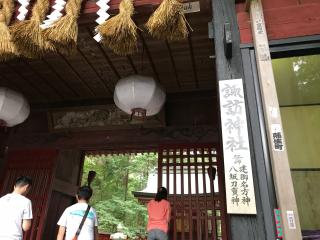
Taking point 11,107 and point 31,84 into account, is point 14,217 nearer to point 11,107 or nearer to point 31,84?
point 11,107

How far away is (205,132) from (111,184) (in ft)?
45.5

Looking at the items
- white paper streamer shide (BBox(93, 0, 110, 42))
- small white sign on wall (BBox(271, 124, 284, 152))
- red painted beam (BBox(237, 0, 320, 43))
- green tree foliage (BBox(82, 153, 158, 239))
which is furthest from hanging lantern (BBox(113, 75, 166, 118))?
green tree foliage (BBox(82, 153, 158, 239))

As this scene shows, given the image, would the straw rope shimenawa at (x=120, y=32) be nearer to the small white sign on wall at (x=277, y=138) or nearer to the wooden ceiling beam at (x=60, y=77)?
the small white sign on wall at (x=277, y=138)

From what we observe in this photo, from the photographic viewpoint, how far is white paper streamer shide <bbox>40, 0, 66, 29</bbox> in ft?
10.6

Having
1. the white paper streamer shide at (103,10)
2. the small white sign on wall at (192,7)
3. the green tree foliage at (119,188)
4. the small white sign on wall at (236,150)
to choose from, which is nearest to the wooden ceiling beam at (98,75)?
the white paper streamer shide at (103,10)

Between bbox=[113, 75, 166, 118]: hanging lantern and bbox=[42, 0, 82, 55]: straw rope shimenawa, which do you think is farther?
Result: bbox=[113, 75, 166, 118]: hanging lantern

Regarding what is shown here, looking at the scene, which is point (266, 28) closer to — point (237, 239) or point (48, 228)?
point (237, 239)

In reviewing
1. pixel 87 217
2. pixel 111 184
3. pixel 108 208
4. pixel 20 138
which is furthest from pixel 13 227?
pixel 111 184

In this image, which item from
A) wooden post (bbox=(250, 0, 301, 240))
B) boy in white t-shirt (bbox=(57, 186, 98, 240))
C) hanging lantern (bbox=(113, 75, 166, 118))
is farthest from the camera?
hanging lantern (bbox=(113, 75, 166, 118))

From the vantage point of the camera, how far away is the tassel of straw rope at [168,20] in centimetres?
280

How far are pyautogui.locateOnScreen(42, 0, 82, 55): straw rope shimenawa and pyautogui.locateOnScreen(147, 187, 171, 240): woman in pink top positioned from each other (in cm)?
313

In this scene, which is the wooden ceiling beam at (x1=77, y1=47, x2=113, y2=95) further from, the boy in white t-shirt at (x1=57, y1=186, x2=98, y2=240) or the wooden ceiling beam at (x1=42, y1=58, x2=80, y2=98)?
the boy in white t-shirt at (x1=57, y1=186, x2=98, y2=240)

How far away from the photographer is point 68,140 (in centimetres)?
637

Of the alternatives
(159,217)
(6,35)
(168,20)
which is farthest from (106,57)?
(159,217)
